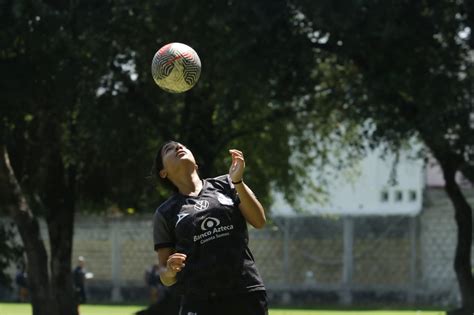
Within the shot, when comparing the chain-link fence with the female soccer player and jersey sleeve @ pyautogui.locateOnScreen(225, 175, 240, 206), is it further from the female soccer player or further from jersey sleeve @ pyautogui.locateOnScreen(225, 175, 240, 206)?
the female soccer player

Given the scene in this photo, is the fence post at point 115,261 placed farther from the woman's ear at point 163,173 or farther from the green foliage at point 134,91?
the woman's ear at point 163,173

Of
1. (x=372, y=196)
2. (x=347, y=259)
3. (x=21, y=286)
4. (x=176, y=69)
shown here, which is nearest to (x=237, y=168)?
(x=176, y=69)

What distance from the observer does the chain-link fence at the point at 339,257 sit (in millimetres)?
32625

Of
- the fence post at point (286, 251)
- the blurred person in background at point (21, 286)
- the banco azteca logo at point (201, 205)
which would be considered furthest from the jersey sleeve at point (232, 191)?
the fence post at point (286, 251)

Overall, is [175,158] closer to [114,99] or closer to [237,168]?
[237,168]

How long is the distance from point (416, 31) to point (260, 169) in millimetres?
8226

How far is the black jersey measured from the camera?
6062 mm

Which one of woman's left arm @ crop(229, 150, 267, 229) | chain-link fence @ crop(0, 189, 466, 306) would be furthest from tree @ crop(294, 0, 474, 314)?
chain-link fence @ crop(0, 189, 466, 306)

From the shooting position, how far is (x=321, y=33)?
16.7m

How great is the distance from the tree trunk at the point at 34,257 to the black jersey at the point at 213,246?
1033 cm

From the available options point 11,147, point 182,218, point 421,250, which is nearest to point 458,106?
point 11,147

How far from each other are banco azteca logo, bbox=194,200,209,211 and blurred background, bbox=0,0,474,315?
8.98 meters

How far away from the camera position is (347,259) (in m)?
33.5

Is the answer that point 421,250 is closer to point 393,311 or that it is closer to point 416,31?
point 393,311
